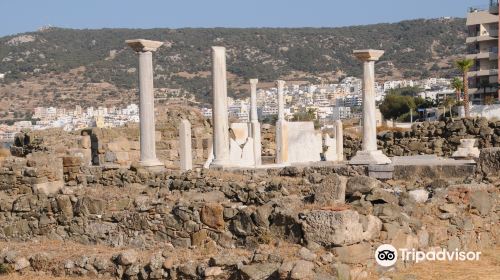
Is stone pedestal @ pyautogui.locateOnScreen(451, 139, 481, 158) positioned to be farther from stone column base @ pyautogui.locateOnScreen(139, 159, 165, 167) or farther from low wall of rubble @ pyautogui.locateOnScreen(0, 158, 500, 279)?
stone column base @ pyautogui.locateOnScreen(139, 159, 165, 167)

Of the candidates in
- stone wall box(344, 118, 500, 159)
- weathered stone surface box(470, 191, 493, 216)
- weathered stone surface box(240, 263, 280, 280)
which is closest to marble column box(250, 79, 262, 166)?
stone wall box(344, 118, 500, 159)

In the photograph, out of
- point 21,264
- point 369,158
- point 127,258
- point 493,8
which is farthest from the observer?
point 493,8

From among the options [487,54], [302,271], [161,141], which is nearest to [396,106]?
[487,54]

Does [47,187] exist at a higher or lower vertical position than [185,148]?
lower

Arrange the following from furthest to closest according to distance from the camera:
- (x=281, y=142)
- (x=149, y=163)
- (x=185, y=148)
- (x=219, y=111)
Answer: (x=281, y=142)
(x=185, y=148)
(x=219, y=111)
(x=149, y=163)

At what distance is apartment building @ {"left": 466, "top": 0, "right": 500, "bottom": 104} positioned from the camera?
6756 centimetres

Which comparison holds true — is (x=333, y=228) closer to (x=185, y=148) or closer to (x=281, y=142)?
(x=185, y=148)

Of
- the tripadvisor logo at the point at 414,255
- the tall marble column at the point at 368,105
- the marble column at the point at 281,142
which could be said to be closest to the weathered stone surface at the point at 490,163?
the tripadvisor logo at the point at 414,255

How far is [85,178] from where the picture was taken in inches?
619

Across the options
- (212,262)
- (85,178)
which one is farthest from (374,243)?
(85,178)

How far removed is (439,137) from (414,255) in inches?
595

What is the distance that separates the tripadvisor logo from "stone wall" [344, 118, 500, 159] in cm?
1333

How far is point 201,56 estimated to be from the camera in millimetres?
113438

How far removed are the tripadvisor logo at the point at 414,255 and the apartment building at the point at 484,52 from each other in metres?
60.8
